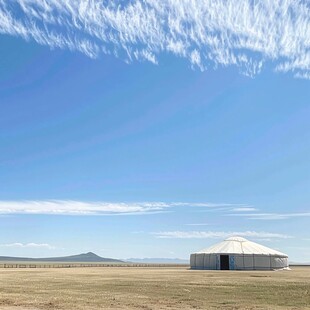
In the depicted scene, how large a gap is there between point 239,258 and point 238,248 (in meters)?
4.91

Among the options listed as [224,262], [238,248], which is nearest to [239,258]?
A: [224,262]

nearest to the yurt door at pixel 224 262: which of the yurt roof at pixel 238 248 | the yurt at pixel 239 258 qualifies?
the yurt at pixel 239 258

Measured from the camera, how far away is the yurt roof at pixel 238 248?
3703 inches

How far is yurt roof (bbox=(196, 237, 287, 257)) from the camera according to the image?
309ft

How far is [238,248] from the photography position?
96.5 metres

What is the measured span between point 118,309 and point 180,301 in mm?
5618

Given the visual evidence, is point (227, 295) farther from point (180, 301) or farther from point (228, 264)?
point (228, 264)

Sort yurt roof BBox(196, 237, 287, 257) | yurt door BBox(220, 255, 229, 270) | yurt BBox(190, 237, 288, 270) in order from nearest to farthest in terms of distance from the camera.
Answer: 1. yurt BBox(190, 237, 288, 270)
2. yurt door BBox(220, 255, 229, 270)
3. yurt roof BBox(196, 237, 287, 257)

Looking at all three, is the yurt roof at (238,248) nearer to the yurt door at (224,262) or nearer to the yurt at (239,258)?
the yurt at (239,258)

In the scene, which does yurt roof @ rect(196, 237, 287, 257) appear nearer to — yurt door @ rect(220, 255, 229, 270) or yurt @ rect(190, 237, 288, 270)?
yurt @ rect(190, 237, 288, 270)

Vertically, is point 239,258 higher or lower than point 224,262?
higher

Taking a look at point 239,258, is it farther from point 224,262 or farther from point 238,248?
point 238,248

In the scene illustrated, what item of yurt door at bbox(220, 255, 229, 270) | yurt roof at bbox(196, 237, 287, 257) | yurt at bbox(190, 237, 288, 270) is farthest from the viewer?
yurt roof at bbox(196, 237, 287, 257)

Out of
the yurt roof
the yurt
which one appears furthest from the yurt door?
the yurt roof
